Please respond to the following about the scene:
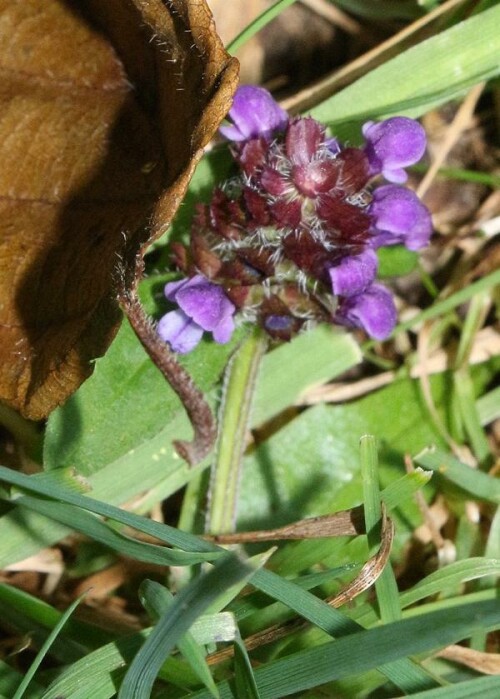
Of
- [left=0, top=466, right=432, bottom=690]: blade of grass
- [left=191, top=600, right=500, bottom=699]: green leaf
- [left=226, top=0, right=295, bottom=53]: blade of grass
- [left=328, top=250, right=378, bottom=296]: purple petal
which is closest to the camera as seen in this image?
[left=191, top=600, right=500, bottom=699]: green leaf

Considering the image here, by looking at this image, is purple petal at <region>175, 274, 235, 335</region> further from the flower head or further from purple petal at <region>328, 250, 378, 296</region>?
purple petal at <region>328, 250, 378, 296</region>

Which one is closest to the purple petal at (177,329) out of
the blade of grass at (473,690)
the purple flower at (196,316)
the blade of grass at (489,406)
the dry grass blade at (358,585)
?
the purple flower at (196,316)

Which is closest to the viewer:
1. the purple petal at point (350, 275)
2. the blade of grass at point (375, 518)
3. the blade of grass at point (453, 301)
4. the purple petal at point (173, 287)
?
the blade of grass at point (375, 518)

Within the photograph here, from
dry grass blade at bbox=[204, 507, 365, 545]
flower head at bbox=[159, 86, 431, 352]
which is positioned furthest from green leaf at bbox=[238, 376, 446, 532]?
flower head at bbox=[159, 86, 431, 352]

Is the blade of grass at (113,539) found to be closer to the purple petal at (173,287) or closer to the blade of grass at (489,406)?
the purple petal at (173,287)

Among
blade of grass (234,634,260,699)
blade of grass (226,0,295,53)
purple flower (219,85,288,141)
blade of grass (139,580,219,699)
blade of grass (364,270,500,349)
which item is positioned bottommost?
blade of grass (364,270,500,349)

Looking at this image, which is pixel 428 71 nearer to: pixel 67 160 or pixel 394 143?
pixel 394 143
